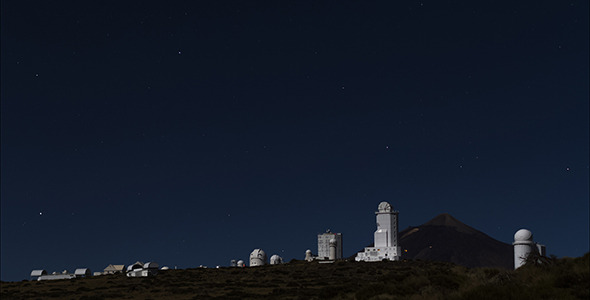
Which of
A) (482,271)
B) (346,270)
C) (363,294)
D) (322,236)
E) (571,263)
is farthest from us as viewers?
(322,236)

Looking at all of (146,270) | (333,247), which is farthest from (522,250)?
(333,247)

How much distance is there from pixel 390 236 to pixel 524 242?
5702 cm

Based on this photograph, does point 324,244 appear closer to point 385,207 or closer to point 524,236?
point 385,207

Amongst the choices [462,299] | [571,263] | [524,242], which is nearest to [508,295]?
[462,299]

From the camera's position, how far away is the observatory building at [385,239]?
80250 mm

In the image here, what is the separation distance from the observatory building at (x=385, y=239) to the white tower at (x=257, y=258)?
48.5 feet

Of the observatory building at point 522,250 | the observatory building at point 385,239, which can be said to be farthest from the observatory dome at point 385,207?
the observatory building at point 522,250

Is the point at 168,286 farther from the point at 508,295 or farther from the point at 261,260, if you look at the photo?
the point at 261,260

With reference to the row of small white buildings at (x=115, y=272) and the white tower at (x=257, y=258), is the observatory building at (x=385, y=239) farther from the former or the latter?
the row of small white buildings at (x=115, y=272)

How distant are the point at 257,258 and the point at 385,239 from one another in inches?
796

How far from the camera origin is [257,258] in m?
85.4

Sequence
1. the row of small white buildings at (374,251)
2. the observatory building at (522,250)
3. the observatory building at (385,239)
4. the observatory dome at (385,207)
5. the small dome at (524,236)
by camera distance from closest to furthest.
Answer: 1. the observatory building at (522,250)
2. the small dome at (524,236)
3. the row of small white buildings at (374,251)
4. the observatory building at (385,239)
5. the observatory dome at (385,207)

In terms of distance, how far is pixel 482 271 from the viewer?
3003 centimetres

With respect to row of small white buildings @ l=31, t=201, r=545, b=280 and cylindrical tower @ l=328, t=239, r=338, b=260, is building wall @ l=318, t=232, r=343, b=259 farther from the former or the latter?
cylindrical tower @ l=328, t=239, r=338, b=260
